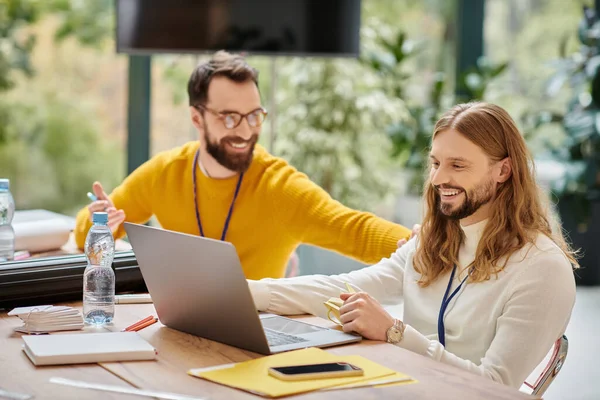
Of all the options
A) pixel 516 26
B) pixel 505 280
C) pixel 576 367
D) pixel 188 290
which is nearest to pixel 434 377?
pixel 505 280

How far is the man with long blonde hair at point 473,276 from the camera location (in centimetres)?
185

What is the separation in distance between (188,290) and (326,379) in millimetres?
412

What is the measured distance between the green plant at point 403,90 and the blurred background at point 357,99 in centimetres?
1

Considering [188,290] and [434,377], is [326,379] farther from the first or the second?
[188,290]

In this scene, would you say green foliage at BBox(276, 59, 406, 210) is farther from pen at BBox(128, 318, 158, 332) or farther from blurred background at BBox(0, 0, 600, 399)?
pen at BBox(128, 318, 158, 332)

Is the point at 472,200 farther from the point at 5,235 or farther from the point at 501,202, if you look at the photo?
the point at 5,235

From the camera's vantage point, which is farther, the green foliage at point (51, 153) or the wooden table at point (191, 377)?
the green foliage at point (51, 153)

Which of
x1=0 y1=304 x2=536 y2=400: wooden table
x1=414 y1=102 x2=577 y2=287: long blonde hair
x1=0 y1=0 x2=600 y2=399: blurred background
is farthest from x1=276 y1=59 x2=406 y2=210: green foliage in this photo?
x1=0 y1=304 x2=536 y2=400: wooden table

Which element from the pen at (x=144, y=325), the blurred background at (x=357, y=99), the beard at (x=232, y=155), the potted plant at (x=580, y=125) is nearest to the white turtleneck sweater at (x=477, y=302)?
the pen at (x=144, y=325)

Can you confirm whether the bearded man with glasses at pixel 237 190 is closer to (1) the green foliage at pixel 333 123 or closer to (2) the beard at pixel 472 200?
(2) the beard at pixel 472 200

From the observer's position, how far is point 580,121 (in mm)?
5188

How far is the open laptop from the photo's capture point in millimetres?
1690

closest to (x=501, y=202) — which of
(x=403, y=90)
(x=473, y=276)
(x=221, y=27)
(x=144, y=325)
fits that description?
(x=473, y=276)

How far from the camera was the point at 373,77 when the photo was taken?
5.73 metres
